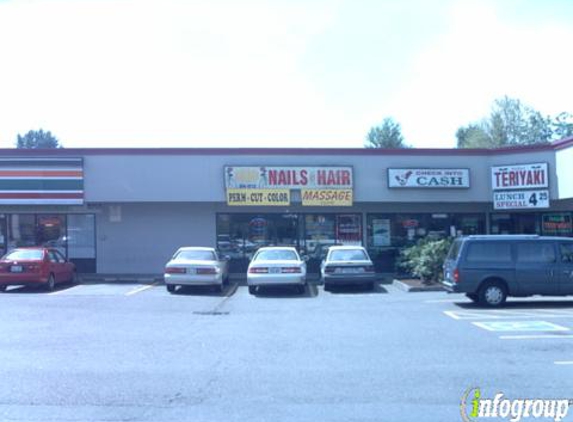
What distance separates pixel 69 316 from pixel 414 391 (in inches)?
357

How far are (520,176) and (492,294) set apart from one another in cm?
936

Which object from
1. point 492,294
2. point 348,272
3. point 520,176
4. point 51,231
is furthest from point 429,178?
point 51,231

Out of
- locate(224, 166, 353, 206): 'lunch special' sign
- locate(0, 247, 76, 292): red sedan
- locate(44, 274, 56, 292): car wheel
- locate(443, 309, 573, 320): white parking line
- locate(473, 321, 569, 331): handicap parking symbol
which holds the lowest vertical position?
locate(443, 309, 573, 320): white parking line

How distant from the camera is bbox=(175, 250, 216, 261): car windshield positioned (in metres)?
19.7

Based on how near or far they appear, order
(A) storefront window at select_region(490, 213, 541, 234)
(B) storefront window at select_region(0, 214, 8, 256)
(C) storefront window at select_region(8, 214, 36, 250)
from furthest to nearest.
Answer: (A) storefront window at select_region(490, 213, 541, 234)
(C) storefront window at select_region(8, 214, 36, 250)
(B) storefront window at select_region(0, 214, 8, 256)

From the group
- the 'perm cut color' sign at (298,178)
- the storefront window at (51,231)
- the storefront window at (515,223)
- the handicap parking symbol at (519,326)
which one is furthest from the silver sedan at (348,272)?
the storefront window at (51,231)

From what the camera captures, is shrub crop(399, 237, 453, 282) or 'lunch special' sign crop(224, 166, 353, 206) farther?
'lunch special' sign crop(224, 166, 353, 206)

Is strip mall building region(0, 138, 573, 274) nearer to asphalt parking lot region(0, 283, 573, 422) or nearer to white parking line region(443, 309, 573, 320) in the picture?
asphalt parking lot region(0, 283, 573, 422)

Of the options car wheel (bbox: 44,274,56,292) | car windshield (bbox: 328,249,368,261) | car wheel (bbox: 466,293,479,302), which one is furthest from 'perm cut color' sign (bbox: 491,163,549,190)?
car wheel (bbox: 44,274,56,292)

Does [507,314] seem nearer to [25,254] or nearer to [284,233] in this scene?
[284,233]

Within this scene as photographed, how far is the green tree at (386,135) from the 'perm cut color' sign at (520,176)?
4909 centimetres

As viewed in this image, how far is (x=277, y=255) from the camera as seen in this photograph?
19781mm

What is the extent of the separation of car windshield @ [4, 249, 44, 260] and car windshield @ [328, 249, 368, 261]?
896cm

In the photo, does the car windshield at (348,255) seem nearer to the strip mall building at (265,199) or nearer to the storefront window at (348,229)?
the strip mall building at (265,199)
